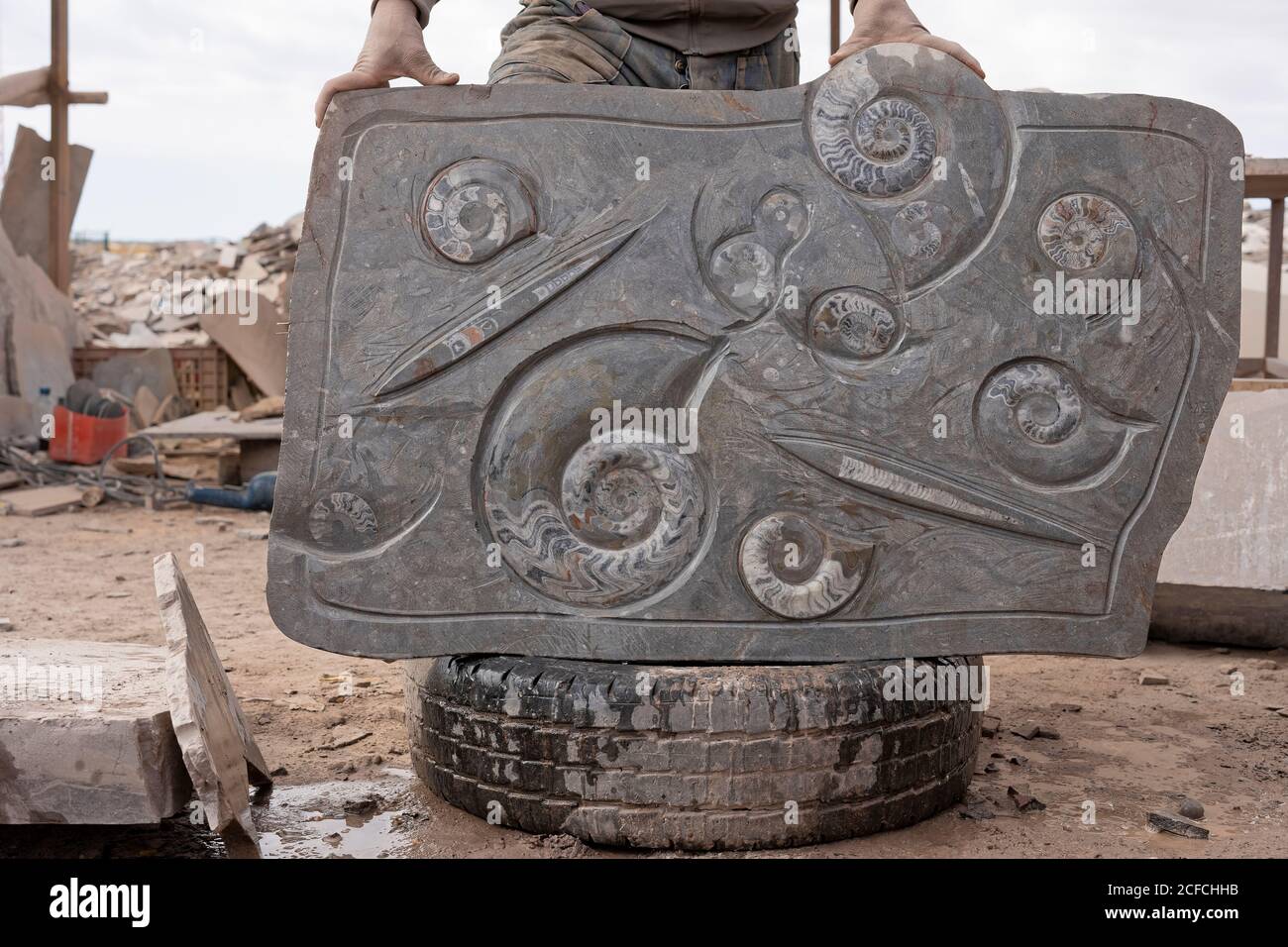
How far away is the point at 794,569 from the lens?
9.09 feet

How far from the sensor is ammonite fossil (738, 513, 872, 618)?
2762 millimetres

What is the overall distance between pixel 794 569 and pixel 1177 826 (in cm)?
105

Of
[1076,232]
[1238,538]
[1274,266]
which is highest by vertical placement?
[1274,266]

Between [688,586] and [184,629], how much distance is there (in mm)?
1104

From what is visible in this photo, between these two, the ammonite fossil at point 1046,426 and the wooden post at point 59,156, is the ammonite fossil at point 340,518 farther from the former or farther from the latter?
the wooden post at point 59,156

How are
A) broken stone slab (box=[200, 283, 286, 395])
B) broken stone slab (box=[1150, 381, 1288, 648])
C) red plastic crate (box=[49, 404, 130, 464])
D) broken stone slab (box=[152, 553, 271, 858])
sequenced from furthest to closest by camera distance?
broken stone slab (box=[200, 283, 286, 395]) → red plastic crate (box=[49, 404, 130, 464]) → broken stone slab (box=[1150, 381, 1288, 648]) → broken stone slab (box=[152, 553, 271, 858])

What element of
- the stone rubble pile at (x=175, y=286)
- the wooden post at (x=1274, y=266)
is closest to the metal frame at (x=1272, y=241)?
the wooden post at (x=1274, y=266)

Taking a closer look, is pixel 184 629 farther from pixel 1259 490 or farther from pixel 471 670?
pixel 1259 490

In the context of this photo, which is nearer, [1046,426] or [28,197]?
[1046,426]

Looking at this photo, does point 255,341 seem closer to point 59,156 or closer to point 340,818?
point 59,156

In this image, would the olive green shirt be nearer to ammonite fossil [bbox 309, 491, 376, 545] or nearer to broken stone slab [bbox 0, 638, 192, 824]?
ammonite fossil [bbox 309, 491, 376, 545]

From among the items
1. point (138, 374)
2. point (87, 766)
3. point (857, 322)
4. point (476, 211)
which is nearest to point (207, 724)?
point (87, 766)

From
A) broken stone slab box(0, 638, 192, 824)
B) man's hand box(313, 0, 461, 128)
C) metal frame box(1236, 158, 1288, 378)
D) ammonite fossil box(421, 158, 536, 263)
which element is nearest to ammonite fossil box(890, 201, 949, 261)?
ammonite fossil box(421, 158, 536, 263)

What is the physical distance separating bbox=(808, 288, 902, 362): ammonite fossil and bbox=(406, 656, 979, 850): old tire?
734 mm
